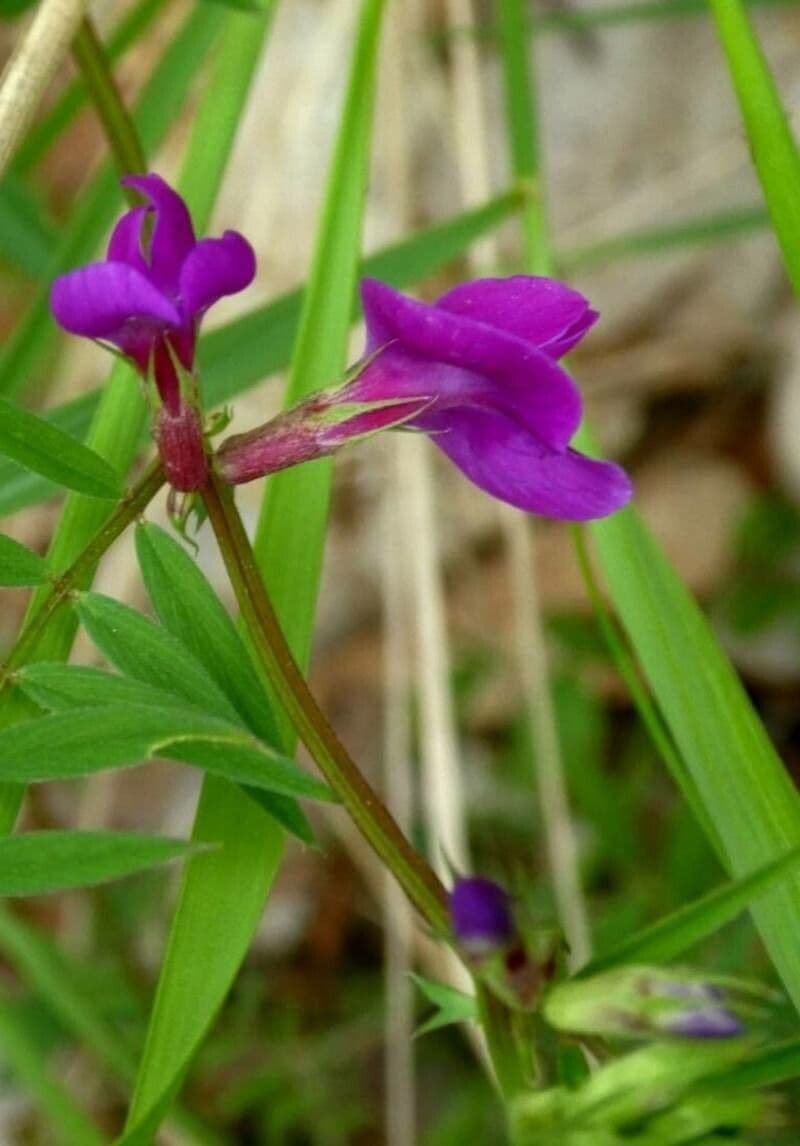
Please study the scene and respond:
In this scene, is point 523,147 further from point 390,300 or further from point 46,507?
point 46,507

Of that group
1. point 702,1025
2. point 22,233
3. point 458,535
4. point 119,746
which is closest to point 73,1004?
point 22,233

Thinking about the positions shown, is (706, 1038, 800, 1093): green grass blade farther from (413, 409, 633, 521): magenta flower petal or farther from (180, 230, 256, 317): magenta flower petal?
(180, 230, 256, 317): magenta flower petal

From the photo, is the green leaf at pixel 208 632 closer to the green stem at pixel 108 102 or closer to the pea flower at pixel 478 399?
the pea flower at pixel 478 399

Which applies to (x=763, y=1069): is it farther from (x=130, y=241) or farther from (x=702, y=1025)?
(x=130, y=241)

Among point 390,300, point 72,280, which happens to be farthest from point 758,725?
point 72,280

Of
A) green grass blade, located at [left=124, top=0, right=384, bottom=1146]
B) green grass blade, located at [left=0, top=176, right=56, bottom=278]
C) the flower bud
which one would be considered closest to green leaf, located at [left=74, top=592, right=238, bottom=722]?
green grass blade, located at [left=124, top=0, right=384, bottom=1146]
